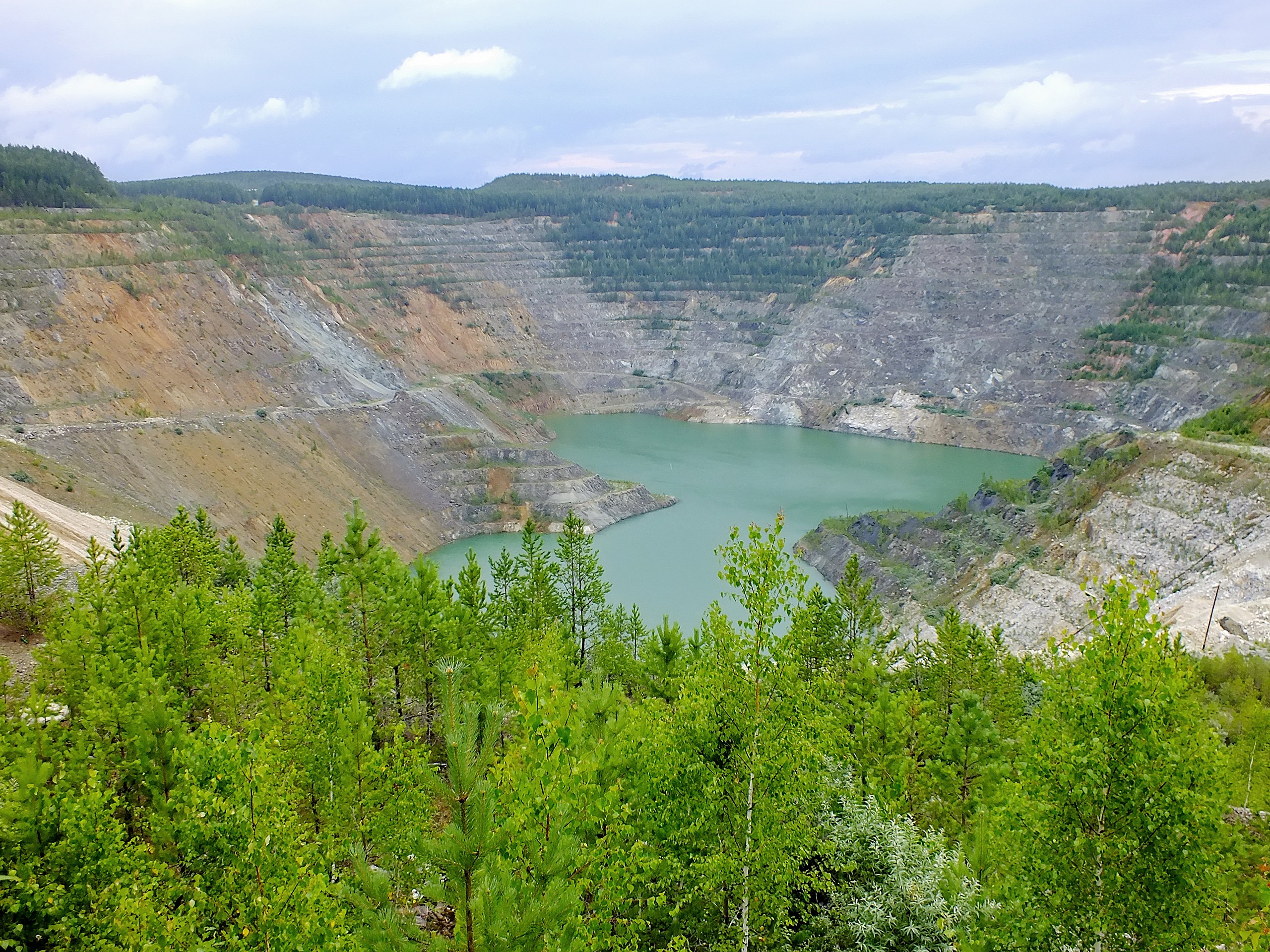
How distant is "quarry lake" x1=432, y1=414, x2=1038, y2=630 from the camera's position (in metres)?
51.5

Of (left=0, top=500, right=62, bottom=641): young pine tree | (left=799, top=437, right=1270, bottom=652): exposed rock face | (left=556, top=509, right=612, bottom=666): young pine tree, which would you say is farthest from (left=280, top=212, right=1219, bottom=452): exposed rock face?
(left=0, top=500, right=62, bottom=641): young pine tree

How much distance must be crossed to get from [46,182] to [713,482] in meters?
55.0

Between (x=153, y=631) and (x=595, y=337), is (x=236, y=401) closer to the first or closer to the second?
(x=153, y=631)

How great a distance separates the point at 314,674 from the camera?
1681cm

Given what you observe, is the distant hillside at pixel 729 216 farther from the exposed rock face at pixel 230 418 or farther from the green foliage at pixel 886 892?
the green foliage at pixel 886 892

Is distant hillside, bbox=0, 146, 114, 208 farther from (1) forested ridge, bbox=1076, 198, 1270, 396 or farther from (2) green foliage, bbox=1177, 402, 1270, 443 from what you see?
(1) forested ridge, bbox=1076, 198, 1270, 396

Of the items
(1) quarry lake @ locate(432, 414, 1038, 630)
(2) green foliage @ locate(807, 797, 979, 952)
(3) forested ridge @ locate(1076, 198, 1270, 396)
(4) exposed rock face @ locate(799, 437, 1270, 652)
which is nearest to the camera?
(2) green foliage @ locate(807, 797, 979, 952)

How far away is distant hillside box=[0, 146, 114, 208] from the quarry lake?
41483 mm

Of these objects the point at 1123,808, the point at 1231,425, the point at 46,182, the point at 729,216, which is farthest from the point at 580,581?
the point at 729,216

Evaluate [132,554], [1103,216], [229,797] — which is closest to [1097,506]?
[132,554]

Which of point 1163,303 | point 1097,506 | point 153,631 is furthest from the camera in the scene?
point 1163,303

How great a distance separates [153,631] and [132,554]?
7.30m

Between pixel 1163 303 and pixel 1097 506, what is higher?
pixel 1163 303

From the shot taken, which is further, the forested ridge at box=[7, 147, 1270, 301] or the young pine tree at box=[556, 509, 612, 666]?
the forested ridge at box=[7, 147, 1270, 301]
